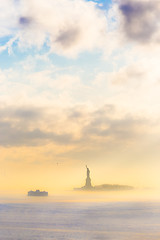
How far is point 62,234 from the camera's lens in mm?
104438

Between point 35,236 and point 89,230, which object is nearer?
point 35,236

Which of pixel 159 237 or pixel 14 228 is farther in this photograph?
pixel 14 228

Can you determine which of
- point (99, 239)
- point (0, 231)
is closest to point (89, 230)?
point (99, 239)

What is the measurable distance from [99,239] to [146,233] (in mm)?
22665

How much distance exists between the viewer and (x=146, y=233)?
108 m

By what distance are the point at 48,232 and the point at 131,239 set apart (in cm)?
3085

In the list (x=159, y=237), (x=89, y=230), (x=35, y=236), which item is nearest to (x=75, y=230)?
(x=89, y=230)

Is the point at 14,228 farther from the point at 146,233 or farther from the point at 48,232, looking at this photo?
the point at 146,233

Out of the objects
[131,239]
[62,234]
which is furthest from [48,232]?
[131,239]

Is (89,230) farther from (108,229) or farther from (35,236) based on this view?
(35,236)

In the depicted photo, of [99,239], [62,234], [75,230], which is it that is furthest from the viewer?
[75,230]

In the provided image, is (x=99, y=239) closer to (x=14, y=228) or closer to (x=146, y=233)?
(x=146, y=233)

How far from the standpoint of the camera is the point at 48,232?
356 feet

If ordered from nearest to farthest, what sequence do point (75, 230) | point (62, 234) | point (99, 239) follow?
point (99, 239)
point (62, 234)
point (75, 230)
